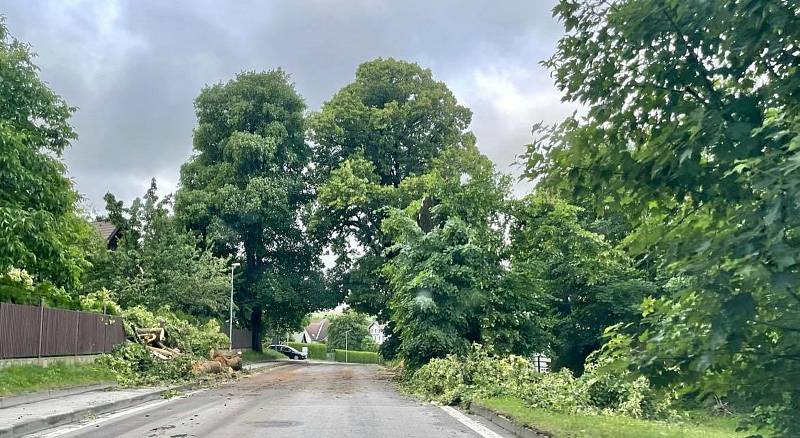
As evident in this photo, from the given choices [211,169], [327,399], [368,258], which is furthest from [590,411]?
[211,169]

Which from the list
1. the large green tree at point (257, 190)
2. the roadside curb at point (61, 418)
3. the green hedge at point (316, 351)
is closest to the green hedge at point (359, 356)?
the green hedge at point (316, 351)

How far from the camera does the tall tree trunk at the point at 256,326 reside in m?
48.2

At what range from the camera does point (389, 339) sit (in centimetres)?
3762

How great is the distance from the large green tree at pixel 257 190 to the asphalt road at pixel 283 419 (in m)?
25.2

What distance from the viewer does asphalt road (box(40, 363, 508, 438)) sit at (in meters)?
10.1

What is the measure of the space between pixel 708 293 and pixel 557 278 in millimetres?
25131

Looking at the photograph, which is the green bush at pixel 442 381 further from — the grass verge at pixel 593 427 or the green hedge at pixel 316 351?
the green hedge at pixel 316 351

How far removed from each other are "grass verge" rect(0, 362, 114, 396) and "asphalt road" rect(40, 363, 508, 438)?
2.68 metres

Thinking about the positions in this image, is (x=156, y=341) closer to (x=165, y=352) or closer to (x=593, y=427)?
(x=165, y=352)

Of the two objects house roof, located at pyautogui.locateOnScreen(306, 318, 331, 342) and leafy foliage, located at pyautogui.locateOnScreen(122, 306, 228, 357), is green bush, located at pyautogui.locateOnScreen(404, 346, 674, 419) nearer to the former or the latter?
leafy foliage, located at pyautogui.locateOnScreen(122, 306, 228, 357)

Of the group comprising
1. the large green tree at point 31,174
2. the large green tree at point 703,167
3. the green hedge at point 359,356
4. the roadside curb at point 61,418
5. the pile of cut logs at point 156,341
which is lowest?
the green hedge at point 359,356

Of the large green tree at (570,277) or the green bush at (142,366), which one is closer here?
the green bush at (142,366)

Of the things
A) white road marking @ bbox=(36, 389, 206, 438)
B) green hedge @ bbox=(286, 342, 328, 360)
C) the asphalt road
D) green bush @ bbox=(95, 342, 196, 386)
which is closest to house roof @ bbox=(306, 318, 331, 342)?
green hedge @ bbox=(286, 342, 328, 360)

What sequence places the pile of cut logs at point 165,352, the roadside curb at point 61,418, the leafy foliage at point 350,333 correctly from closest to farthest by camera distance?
the roadside curb at point 61,418 < the pile of cut logs at point 165,352 < the leafy foliage at point 350,333
